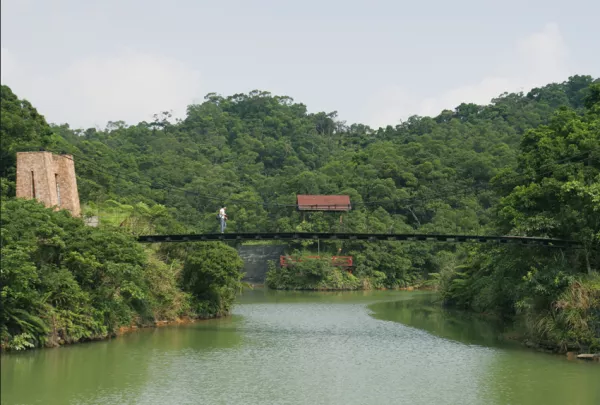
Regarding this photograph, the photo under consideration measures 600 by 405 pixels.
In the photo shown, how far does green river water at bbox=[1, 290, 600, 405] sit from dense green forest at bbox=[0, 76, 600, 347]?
140 centimetres

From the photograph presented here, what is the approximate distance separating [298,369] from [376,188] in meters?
33.2

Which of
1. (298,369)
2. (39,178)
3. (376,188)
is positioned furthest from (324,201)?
(298,369)

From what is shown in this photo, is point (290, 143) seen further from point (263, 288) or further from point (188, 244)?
point (188, 244)

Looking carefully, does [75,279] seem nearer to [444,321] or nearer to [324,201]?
[444,321]

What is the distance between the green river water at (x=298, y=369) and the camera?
1441 centimetres

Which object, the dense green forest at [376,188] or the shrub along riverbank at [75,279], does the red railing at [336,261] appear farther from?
the shrub along riverbank at [75,279]

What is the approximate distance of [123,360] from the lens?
17.5 metres

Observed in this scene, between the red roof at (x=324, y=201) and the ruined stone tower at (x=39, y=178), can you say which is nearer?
the ruined stone tower at (x=39, y=178)

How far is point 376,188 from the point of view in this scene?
49.4 metres

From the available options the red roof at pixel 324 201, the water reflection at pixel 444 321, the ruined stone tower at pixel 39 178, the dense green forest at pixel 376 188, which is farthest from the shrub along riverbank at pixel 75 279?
the red roof at pixel 324 201

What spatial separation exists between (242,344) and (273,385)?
525cm

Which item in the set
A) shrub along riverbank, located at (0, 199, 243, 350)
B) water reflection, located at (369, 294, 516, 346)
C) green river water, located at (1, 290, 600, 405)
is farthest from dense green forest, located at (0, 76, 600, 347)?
green river water, located at (1, 290, 600, 405)

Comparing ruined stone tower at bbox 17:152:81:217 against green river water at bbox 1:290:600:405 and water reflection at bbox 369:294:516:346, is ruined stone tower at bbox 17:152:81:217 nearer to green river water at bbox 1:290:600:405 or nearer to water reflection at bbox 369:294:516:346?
green river water at bbox 1:290:600:405

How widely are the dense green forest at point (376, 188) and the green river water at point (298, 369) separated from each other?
1.40 metres
